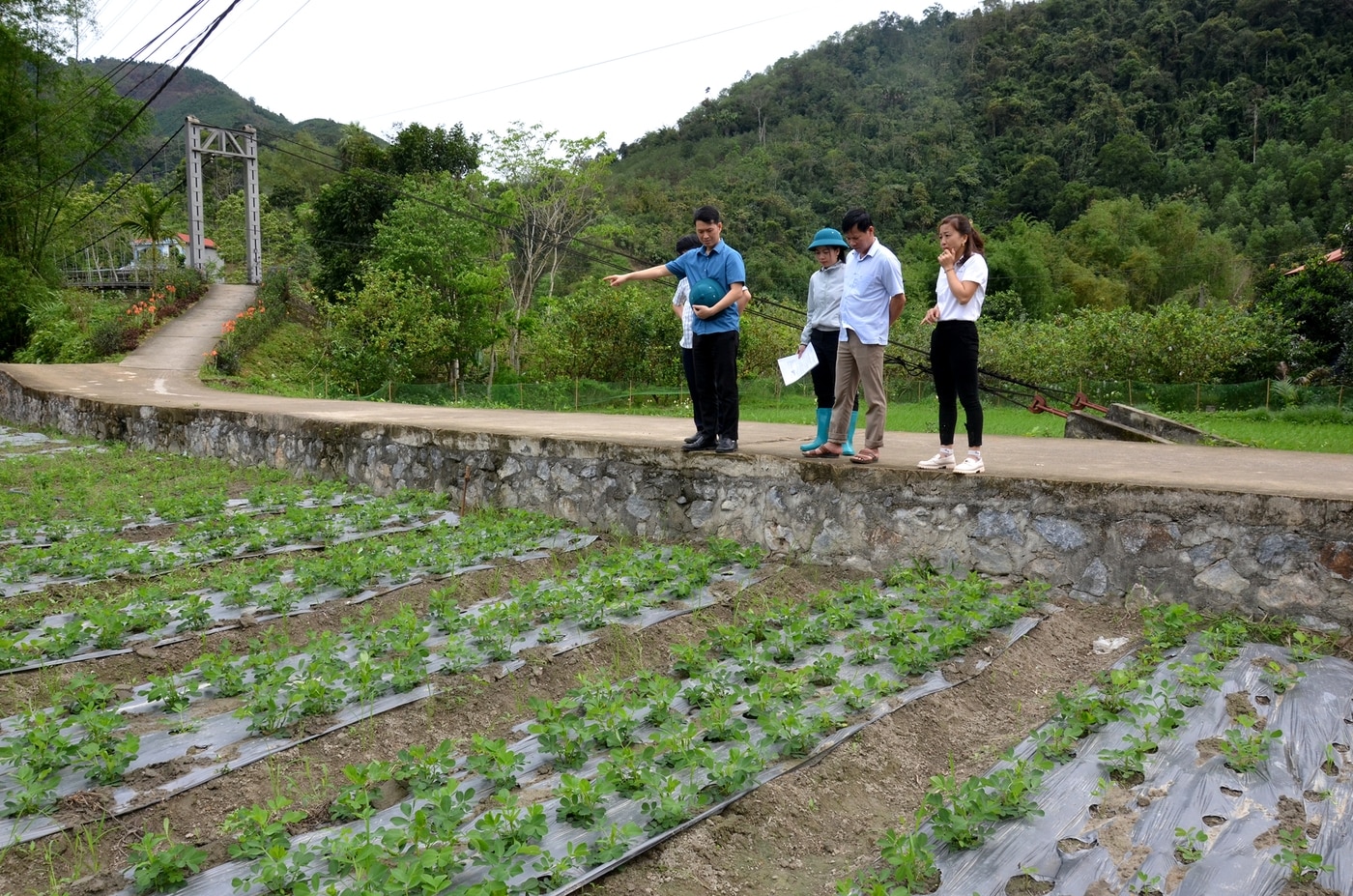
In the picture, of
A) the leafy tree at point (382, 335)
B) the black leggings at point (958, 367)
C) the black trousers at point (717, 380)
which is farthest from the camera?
the leafy tree at point (382, 335)

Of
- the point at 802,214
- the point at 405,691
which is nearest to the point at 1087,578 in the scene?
the point at 405,691

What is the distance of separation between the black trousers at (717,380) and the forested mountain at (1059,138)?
30.9 meters

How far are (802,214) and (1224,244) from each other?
722 inches

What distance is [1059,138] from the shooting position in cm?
5375

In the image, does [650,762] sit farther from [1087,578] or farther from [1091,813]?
[1087,578]

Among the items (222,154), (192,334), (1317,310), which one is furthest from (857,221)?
(222,154)

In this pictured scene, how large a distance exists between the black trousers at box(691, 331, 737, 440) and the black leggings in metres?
1.20

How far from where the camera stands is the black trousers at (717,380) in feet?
18.2

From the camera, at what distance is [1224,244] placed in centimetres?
4084

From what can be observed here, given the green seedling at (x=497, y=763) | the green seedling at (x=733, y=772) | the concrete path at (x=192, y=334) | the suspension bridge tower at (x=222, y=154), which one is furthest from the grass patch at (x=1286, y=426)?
the suspension bridge tower at (x=222, y=154)

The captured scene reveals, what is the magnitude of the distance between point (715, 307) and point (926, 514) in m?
1.63

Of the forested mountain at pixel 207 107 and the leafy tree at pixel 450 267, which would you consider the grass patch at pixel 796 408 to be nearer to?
the leafy tree at pixel 450 267

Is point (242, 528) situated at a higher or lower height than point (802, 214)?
lower

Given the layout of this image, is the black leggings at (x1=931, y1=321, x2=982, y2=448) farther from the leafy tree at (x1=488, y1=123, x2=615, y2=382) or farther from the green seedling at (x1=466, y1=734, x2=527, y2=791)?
the leafy tree at (x1=488, y1=123, x2=615, y2=382)
